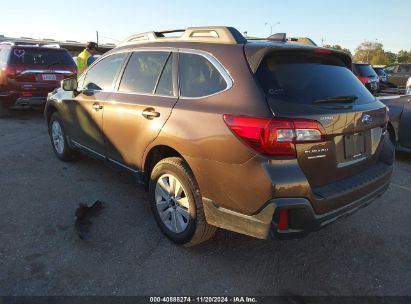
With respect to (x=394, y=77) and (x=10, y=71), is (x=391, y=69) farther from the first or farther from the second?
(x=10, y=71)

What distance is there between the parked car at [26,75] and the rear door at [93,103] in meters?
4.21

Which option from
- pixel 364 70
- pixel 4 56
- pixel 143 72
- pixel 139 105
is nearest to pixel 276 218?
pixel 139 105

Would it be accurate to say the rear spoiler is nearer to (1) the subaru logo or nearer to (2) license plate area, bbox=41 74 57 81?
(1) the subaru logo

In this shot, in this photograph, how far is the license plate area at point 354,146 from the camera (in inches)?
108

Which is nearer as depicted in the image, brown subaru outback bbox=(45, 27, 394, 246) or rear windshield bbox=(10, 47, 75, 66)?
brown subaru outback bbox=(45, 27, 394, 246)

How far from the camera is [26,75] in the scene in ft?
27.6

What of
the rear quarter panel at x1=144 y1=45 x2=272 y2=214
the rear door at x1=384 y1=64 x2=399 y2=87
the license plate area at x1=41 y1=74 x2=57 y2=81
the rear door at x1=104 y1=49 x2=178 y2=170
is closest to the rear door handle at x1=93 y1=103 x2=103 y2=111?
the rear door at x1=104 y1=49 x2=178 y2=170

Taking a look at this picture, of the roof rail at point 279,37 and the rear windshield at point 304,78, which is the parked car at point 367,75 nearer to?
the roof rail at point 279,37

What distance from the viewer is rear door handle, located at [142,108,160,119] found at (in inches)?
127

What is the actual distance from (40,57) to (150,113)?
6810 mm

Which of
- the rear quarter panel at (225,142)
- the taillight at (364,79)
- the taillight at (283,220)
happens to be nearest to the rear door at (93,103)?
the rear quarter panel at (225,142)

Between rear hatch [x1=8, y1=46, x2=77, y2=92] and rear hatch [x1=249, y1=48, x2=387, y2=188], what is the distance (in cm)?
739

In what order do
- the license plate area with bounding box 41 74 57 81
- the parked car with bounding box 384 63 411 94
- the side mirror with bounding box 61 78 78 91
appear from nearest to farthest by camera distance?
the side mirror with bounding box 61 78 78 91, the license plate area with bounding box 41 74 57 81, the parked car with bounding box 384 63 411 94

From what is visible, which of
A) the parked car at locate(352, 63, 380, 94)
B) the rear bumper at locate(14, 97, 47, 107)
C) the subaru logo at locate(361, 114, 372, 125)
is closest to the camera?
the subaru logo at locate(361, 114, 372, 125)
